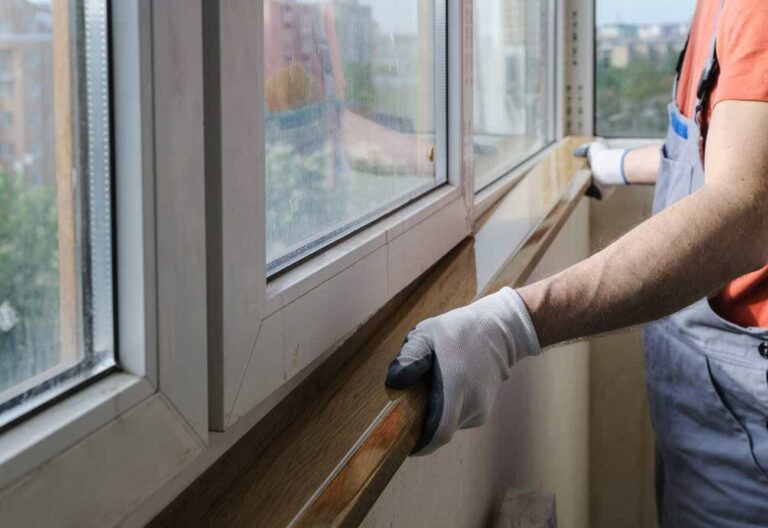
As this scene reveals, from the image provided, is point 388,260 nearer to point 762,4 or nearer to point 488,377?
point 488,377

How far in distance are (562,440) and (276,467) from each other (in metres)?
1.82

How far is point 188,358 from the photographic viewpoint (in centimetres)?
55

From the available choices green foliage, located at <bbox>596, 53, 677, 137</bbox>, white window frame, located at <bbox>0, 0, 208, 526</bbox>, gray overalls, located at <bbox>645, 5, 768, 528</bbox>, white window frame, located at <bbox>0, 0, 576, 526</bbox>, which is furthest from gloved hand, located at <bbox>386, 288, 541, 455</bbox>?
green foliage, located at <bbox>596, 53, 677, 137</bbox>

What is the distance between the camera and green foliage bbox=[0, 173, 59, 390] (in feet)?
1.47

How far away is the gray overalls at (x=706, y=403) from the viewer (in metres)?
1.27

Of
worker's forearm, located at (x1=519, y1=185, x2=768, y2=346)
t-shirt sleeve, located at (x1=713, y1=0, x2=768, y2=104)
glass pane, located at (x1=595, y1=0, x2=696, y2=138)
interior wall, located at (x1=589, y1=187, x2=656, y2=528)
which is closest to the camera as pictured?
worker's forearm, located at (x1=519, y1=185, x2=768, y2=346)

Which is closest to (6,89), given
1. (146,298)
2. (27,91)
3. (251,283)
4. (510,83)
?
(27,91)

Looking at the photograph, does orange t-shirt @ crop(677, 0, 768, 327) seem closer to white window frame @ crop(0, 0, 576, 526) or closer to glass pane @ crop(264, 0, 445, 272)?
glass pane @ crop(264, 0, 445, 272)

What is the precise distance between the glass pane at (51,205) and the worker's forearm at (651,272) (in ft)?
1.55

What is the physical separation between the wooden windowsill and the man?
0.18 ft

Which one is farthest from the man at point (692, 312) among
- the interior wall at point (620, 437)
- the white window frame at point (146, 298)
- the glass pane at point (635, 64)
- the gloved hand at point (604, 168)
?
the interior wall at point (620, 437)

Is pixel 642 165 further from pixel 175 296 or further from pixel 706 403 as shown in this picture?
pixel 175 296

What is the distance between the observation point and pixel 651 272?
864mm

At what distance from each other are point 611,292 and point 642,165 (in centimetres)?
128
